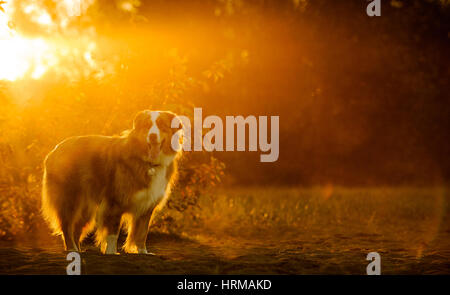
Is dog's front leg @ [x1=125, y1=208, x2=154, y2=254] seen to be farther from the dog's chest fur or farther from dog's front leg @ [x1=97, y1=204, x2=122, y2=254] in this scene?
dog's front leg @ [x1=97, y1=204, x2=122, y2=254]

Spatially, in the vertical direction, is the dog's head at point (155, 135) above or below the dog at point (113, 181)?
above

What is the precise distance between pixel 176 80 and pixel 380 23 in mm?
14914

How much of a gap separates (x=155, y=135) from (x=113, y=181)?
88cm

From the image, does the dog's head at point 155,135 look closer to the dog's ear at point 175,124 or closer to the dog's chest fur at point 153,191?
the dog's ear at point 175,124

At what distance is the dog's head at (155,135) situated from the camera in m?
7.03

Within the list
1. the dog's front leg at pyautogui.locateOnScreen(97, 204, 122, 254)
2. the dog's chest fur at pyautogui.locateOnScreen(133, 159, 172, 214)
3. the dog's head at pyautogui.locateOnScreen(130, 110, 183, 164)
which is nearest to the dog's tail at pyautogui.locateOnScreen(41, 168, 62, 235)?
the dog's front leg at pyautogui.locateOnScreen(97, 204, 122, 254)

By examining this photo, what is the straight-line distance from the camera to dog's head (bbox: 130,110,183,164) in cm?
703

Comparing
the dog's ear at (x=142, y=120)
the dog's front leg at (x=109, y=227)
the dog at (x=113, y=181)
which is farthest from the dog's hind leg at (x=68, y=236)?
the dog's ear at (x=142, y=120)

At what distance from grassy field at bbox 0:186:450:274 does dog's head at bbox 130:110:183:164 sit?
4.16 ft

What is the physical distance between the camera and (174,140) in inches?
286

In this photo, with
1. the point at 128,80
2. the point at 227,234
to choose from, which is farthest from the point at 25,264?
the point at 227,234

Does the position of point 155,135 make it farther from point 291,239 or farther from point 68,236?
point 291,239

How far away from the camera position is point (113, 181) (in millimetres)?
7305

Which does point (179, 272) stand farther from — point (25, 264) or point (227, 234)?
point (227, 234)
